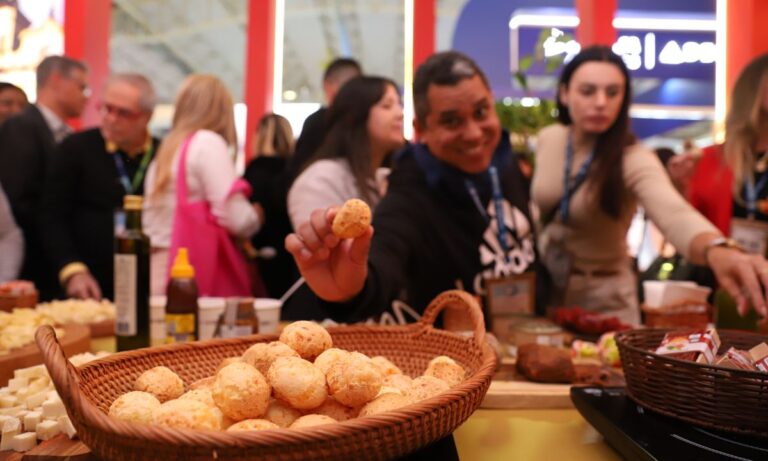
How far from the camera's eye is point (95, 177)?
3.06m

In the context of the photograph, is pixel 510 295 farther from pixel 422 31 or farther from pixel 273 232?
pixel 422 31

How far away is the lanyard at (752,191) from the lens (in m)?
2.69

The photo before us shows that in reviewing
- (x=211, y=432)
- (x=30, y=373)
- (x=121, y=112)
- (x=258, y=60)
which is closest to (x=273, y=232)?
(x=121, y=112)

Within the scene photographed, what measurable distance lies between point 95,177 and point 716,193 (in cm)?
306

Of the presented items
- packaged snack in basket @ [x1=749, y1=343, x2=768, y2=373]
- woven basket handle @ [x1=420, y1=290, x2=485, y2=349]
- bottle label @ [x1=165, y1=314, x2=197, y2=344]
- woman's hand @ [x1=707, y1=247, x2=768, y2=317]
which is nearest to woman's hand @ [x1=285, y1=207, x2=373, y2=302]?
woven basket handle @ [x1=420, y1=290, x2=485, y2=349]

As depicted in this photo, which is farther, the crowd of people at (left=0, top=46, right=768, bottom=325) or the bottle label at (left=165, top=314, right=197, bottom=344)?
the crowd of people at (left=0, top=46, right=768, bottom=325)

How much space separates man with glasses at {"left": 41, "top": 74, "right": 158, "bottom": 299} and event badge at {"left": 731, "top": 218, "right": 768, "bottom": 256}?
2.65 meters

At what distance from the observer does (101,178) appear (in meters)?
3.06

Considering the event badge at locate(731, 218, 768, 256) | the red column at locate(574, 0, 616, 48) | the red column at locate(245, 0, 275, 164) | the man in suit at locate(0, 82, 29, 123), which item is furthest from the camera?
the red column at locate(245, 0, 275, 164)

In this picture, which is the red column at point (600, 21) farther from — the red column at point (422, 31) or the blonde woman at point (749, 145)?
the blonde woman at point (749, 145)

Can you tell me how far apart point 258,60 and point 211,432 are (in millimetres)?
6277

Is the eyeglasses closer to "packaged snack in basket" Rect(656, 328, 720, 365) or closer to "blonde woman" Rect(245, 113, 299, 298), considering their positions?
"blonde woman" Rect(245, 113, 299, 298)

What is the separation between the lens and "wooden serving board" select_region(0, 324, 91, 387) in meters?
1.29

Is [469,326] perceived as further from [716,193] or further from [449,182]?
[716,193]
